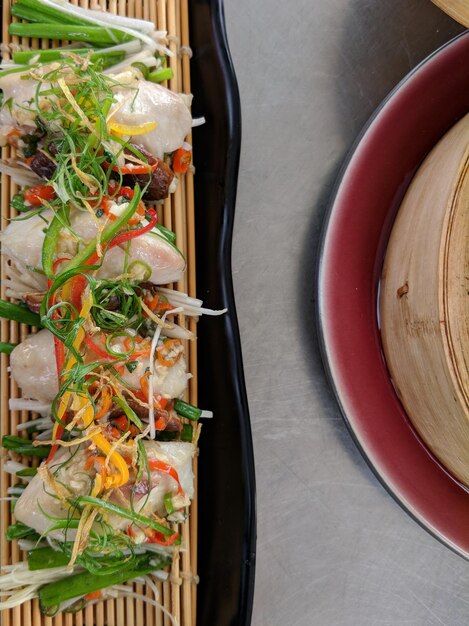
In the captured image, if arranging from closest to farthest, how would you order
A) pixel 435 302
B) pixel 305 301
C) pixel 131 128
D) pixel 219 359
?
pixel 435 302 → pixel 131 128 → pixel 219 359 → pixel 305 301

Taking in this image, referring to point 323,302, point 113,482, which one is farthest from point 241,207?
point 113,482

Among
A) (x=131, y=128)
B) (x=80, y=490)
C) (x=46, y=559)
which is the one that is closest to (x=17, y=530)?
(x=46, y=559)

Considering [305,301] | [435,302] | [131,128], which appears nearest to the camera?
[435,302]

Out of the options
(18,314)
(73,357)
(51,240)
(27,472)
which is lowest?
(27,472)

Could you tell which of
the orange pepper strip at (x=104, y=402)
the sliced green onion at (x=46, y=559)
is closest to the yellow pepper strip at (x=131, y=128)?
the orange pepper strip at (x=104, y=402)

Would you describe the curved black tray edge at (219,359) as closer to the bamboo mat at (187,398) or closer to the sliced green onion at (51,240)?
the bamboo mat at (187,398)

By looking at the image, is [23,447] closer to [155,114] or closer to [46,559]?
[46,559]

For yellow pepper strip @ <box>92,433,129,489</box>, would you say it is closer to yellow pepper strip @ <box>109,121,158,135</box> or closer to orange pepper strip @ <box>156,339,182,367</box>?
orange pepper strip @ <box>156,339,182,367</box>

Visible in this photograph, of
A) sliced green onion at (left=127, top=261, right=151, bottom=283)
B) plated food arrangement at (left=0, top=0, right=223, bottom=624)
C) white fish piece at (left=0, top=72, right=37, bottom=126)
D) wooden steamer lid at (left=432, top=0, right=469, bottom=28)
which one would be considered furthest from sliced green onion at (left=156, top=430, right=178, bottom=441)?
wooden steamer lid at (left=432, top=0, right=469, bottom=28)
